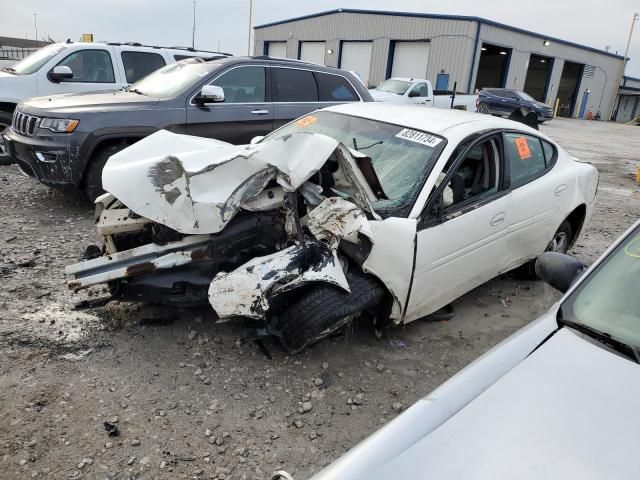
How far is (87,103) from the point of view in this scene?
18.0ft

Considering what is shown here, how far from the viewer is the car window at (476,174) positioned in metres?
3.54

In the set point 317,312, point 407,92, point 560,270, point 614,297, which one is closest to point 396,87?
point 407,92

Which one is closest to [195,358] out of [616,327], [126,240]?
[126,240]

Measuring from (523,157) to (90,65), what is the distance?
672cm

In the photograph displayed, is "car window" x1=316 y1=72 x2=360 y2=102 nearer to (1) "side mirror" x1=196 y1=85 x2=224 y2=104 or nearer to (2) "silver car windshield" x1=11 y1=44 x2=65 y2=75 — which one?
(1) "side mirror" x1=196 y1=85 x2=224 y2=104

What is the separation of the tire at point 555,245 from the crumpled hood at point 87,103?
4372 mm

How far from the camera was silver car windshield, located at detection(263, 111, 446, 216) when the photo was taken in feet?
11.0

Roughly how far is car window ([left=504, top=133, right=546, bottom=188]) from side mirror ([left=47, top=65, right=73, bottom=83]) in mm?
6295

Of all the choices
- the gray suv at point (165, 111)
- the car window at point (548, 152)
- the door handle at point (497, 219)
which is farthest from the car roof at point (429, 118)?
the gray suv at point (165, 111)

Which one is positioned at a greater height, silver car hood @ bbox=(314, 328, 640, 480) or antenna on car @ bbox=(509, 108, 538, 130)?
antenna on car @ bbox=(509, 108, 538, 130)

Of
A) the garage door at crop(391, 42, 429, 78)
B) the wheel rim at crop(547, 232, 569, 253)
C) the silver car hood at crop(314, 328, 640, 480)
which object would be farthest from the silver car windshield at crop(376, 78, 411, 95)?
the garage door at crop(391, 42, 429, 78)

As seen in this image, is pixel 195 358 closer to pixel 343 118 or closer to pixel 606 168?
pixel 343 118

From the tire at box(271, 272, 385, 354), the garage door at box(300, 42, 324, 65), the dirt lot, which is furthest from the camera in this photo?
the garage door at box(300, 42, 324, 65)

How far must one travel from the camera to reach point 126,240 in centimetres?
336
